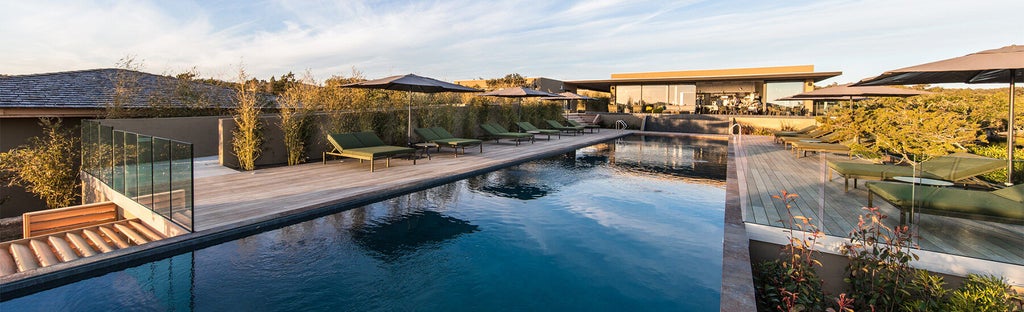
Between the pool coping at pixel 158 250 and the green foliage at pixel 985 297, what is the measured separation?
5.45 m

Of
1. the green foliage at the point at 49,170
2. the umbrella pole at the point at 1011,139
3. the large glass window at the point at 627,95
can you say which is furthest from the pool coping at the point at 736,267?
the large glass window at the point at 627,95

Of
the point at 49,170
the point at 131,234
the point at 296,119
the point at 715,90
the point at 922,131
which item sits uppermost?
the point at 715,90

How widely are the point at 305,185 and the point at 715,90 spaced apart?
74.8ft

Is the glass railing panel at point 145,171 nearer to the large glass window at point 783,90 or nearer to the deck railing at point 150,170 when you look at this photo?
the deck railing at point 150,170

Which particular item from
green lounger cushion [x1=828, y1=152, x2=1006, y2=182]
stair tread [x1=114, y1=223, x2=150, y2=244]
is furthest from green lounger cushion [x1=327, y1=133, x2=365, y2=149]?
green lounger cushion [x1=828, y1=152, x2=1006, y2=182]

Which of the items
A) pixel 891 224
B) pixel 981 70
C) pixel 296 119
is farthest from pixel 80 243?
pixel 981 70

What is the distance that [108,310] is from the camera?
2.99 meters

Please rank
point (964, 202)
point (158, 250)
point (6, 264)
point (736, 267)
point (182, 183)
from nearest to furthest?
point (736, 267) → point (964, 202) → point (158, 250) → point (6, 264) → point (182, 183)

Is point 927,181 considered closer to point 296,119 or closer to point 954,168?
point 954,168

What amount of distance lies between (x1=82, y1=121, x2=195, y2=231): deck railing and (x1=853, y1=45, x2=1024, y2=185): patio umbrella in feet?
21.5

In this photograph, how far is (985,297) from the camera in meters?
2.66

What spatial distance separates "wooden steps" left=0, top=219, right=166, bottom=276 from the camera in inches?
166

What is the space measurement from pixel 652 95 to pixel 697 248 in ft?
72.1

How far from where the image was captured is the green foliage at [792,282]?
2.88 m
